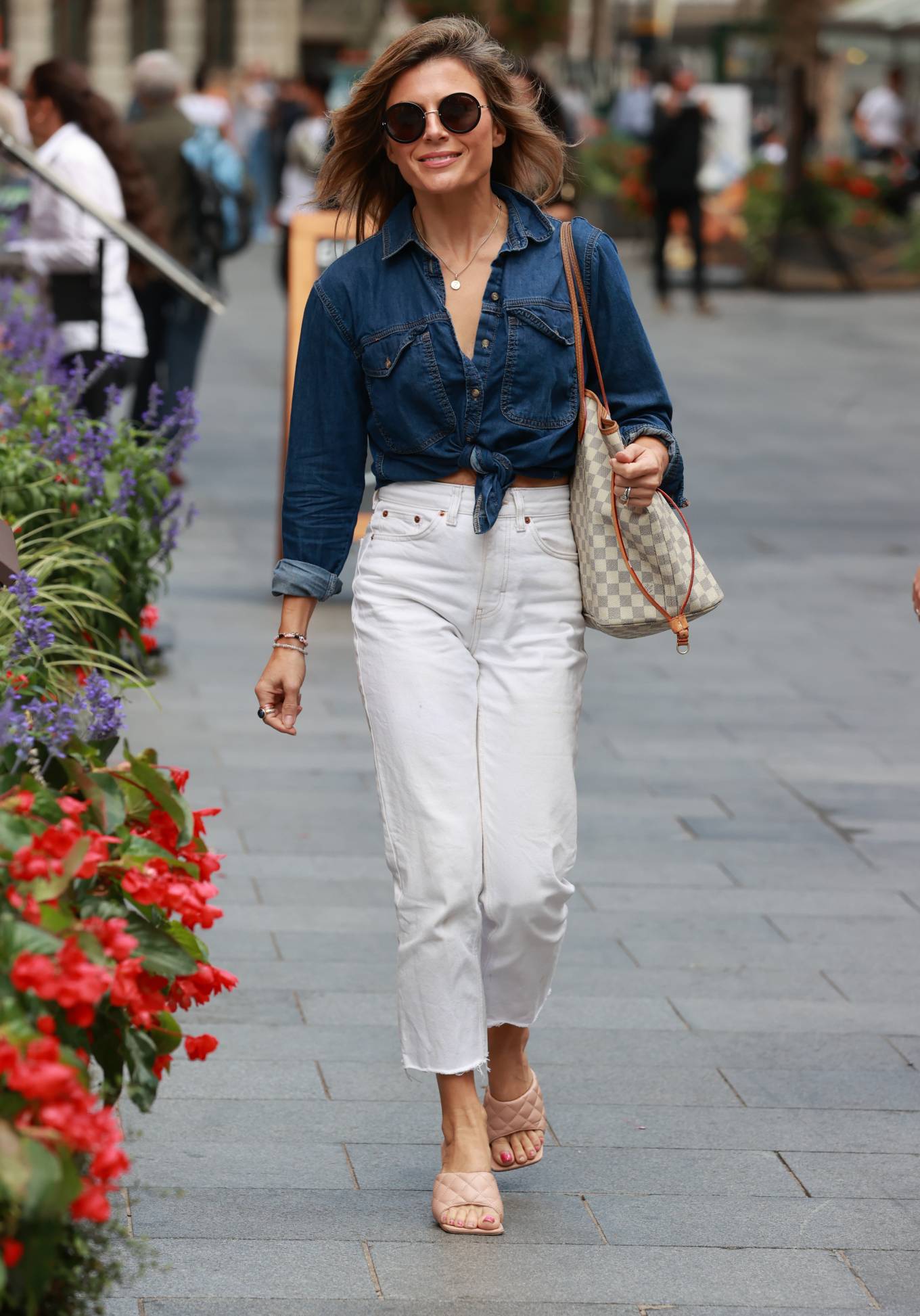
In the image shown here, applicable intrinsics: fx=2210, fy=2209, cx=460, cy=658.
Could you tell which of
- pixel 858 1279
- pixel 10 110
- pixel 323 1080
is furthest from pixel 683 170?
pixel 858 1279

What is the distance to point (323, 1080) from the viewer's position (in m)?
4.11

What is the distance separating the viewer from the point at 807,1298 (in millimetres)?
3244

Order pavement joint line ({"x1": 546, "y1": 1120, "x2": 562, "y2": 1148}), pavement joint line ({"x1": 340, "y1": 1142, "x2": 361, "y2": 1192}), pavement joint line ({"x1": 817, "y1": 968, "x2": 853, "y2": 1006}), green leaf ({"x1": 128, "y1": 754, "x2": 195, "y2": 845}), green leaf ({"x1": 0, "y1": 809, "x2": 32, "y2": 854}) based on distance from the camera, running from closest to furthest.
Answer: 1. green leaf ({"x1": 0, "y1": 809, "x2": 32, "y2": 854})
2. green leaf ({"x1": 128, "y1": 754, "x2": 195, "y2": 845})
3. pavement joint line ({"x1": 340, "y1": 1142, "x2": 361, "y2": 1192})
4. pavement joint line ({"x1": 546, "y1": 1120, "x2": 562, "y2": 1148})
5. pavement joint line ({"x1": 817, "y1": 968, "x2": 853, "y2": 1006})

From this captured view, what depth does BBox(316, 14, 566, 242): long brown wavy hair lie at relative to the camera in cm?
355

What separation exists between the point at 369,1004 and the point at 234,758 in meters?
2.09

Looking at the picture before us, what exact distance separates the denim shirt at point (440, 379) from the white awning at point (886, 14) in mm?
24172

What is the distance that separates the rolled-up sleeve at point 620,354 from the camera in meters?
3.54

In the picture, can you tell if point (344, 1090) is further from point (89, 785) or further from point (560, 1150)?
point (89, 785)

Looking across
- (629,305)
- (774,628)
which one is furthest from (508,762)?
(774,628)

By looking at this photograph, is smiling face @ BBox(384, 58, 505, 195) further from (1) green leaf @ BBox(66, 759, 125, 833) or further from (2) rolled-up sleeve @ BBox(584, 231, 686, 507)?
(1) green leaf @ BBox(66, 759, 125, 833)

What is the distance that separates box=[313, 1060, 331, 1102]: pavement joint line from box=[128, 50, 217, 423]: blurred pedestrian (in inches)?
259

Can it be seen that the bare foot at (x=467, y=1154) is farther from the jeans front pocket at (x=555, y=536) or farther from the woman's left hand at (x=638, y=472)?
the woman's left hand at (x=638, y=472)

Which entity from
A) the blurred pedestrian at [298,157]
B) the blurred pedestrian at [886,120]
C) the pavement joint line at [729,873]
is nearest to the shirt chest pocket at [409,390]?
the pavement joint line at [729,873]

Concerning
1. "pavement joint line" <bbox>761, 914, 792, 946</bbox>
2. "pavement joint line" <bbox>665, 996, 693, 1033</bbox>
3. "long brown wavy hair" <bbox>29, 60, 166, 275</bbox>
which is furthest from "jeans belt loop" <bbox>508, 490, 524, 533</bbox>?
"long brown wavy hair" <bbox>29, 60, 166, 275</bbox>
